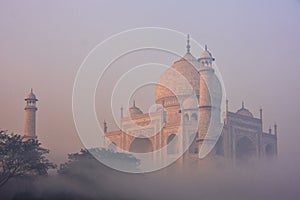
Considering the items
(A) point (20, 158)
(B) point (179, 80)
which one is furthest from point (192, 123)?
(A) point (20, 158)

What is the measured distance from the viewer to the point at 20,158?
43.7ft

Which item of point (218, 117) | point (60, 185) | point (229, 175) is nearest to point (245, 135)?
point (218, 117)

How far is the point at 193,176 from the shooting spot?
14953 millimetres

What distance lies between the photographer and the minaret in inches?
588

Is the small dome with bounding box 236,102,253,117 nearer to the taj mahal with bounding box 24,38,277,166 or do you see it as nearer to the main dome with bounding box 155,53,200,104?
the taj mahal with bounding box 24,38,277,166

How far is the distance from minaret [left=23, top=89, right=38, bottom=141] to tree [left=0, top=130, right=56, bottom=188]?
4.05ft

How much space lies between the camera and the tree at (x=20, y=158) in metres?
13.1

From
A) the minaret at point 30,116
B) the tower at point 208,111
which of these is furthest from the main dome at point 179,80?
the minaret at point 30,116

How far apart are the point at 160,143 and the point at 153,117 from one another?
845 mm

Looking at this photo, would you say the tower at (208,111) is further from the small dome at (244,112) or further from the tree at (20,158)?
the tree at (20,158)

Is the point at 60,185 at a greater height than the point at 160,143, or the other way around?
the point at 160,143

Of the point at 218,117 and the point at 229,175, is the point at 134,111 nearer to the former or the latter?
the point at 218,117

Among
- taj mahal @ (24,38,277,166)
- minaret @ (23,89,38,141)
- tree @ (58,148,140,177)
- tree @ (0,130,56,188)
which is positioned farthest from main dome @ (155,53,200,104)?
tree @ (0,130,56,188)

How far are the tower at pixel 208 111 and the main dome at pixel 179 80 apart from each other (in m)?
1.59
